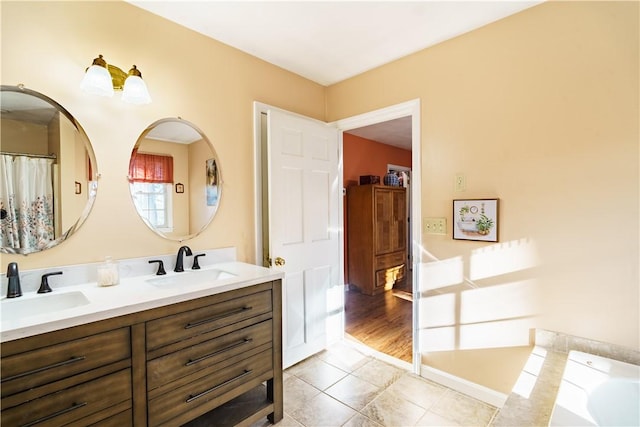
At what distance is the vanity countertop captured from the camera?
105 centimetres

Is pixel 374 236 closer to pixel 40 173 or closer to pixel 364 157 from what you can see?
pixel 364 157

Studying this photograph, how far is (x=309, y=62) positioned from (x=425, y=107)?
101cm

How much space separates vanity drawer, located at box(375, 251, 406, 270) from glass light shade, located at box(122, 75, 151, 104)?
3.49 metres

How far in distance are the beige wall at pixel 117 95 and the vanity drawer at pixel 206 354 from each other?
703 millimetres

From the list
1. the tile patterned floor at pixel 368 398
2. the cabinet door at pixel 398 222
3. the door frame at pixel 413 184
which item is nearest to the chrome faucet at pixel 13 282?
the door frame at pixel 413 184

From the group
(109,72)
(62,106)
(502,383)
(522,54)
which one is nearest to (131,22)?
(109,72)

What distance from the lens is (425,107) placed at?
2250 mm

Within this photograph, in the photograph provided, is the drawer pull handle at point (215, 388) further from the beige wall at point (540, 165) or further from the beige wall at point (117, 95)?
the beige wall at point (540, 165)

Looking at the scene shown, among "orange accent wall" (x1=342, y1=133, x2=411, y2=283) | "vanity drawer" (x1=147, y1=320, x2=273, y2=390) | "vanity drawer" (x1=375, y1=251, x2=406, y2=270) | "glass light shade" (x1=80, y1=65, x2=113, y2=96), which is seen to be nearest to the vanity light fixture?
"glass light shade" (x1=80, y1=65, x2=113, y2=96)

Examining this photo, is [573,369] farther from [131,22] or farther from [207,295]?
[131,22]

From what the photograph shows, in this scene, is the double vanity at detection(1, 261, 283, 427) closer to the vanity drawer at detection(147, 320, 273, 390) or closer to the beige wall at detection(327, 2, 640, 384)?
the vanity drawer at detection(147, 320, 273, 390)

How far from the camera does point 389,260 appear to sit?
457 cm

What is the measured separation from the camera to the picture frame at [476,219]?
193 cm

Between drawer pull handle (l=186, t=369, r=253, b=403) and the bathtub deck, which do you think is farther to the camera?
drawer pull handle (l=186, t=369, r=253, b=403)
